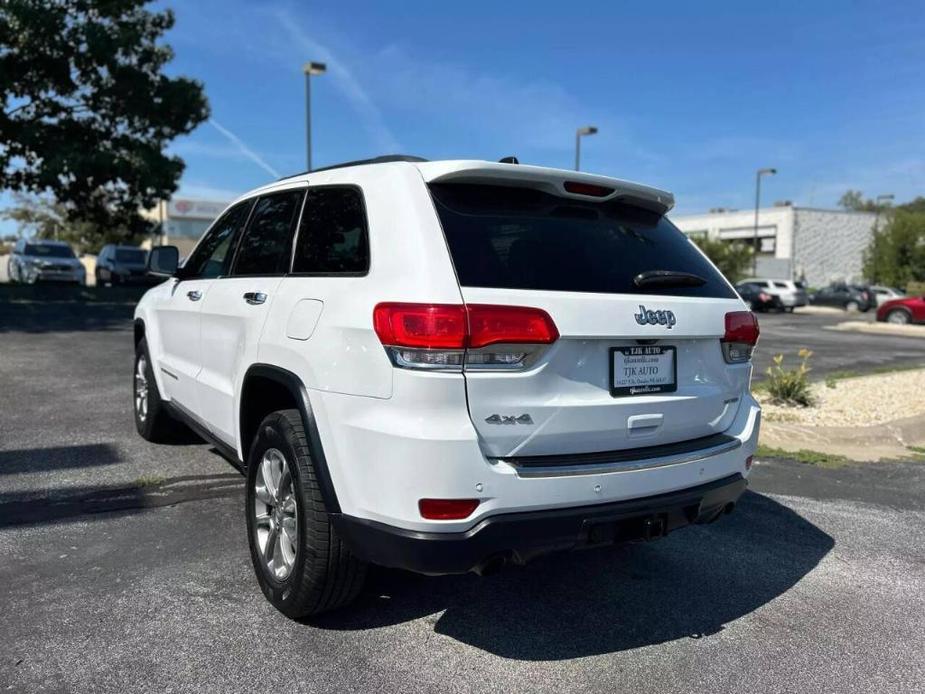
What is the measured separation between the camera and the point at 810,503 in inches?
199

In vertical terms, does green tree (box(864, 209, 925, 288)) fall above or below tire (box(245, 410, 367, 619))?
above

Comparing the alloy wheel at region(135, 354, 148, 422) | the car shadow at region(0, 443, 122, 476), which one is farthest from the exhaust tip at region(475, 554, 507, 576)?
the alloy wheel at region(135, 354, 148, 422)

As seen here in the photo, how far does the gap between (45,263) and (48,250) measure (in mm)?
1417

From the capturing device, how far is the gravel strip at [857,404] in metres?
7.68

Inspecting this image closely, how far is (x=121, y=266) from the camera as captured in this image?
27.0 metres

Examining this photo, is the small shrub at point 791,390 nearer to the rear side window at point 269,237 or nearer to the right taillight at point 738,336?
the right taillight at point 738,336

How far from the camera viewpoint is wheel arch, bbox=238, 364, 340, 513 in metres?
2.81

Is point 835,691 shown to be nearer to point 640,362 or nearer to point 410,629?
point 640,362

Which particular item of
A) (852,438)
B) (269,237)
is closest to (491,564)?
(269,237)

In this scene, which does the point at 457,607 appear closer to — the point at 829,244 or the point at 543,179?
the point at 543,179

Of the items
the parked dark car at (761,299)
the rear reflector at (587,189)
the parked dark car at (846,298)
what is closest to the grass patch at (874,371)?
the rear reflector at (587,189)

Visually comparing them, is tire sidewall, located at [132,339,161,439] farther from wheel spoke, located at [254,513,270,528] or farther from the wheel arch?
wheel spoke, located at [254,513,270,528]

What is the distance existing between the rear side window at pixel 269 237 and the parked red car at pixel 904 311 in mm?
26783

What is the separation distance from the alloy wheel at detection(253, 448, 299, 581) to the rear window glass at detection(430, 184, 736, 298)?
118cm
